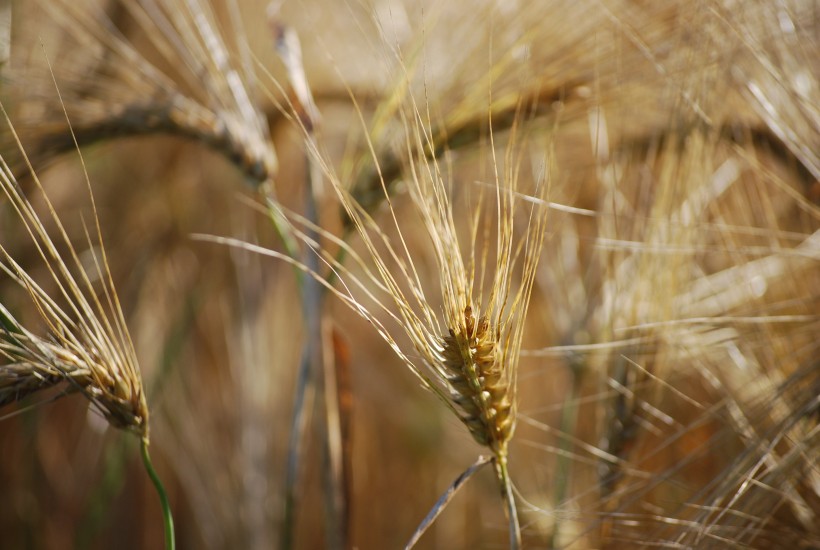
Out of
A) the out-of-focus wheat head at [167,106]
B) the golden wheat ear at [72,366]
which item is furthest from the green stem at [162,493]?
the out-of-focus wheat head at [167,106]

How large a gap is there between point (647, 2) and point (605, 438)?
0.43 metres

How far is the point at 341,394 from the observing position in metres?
0.69

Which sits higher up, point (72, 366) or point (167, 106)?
point (167, 106)

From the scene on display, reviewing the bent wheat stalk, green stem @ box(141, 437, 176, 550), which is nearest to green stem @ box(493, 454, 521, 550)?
the bent wheat stalk

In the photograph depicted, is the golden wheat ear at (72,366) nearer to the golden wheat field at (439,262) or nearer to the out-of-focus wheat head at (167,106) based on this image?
the golden wheat field at (439,262)

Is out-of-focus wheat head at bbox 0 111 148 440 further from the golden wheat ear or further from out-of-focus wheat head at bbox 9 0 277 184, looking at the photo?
out-of-focus wheat head at bbox 9 0 277 184

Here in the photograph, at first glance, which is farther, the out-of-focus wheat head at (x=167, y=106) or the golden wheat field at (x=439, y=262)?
the out-of-focus wheat head at (x=167, y=106)

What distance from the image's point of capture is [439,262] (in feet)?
1.46

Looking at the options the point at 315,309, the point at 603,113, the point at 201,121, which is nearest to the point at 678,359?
the point at 603,113

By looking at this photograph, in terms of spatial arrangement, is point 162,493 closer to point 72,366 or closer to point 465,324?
point 72,366

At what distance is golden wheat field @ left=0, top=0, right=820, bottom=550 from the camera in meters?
0.46

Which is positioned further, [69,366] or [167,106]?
[167,106]

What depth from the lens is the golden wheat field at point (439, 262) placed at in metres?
0.46

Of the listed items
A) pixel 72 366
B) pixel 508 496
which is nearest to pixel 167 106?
pixel 72 366
